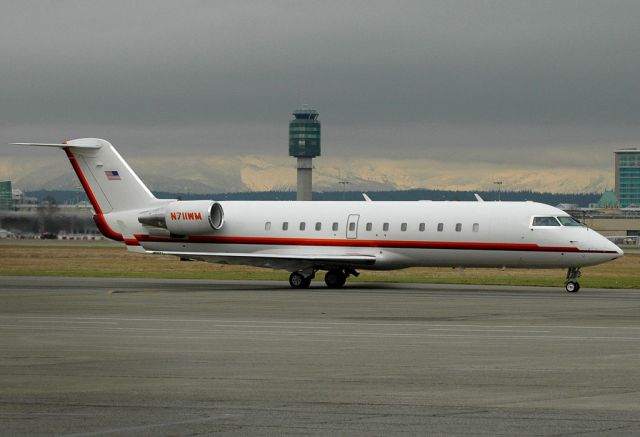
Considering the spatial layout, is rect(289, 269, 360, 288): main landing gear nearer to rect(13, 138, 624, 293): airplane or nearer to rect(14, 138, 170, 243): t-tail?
rect(13, 138, 624, 293): airplane

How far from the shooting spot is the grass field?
171 feet

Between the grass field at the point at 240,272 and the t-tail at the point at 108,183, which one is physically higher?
the t-tail at the point at 108,183

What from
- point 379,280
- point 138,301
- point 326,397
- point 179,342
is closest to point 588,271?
point 379,280

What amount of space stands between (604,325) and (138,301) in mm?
14307

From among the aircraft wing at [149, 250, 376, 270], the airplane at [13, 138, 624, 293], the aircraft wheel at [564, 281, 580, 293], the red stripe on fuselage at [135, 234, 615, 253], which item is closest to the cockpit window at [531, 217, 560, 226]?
the airplane at [13, 138, 624, 293]

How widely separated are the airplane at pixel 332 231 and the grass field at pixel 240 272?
5.30 meters

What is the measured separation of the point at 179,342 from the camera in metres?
21.1

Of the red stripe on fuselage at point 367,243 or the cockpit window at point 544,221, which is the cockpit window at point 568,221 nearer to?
the cockpit window at point 544,221

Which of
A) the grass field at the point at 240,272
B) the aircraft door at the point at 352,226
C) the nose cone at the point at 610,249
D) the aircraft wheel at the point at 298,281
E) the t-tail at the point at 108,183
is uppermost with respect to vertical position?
the t-tail at the point at 108,183

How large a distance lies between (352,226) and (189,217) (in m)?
6.66

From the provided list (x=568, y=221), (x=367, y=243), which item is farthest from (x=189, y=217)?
(x=568, y=221)

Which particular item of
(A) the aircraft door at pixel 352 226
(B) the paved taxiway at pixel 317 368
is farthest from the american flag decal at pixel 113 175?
(B) the paved taxiway at pixel 317 368

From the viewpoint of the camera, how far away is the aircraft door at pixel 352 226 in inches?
1779

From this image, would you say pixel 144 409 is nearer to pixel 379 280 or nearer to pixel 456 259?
pixel 456 259
